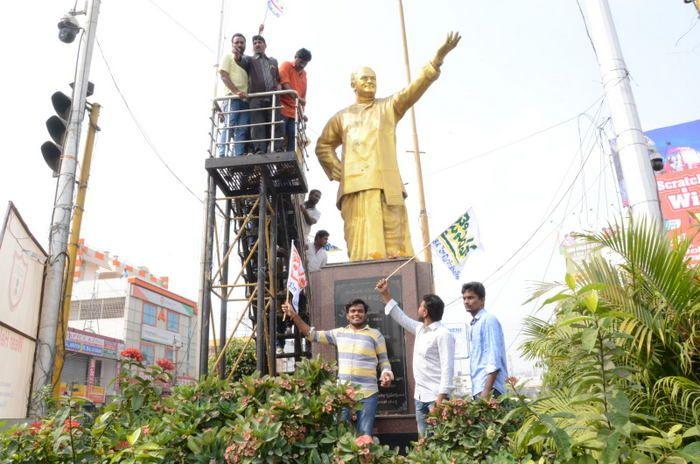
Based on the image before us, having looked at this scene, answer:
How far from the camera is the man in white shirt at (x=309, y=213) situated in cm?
762

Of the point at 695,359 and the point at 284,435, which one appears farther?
Answer: the point at 695,359

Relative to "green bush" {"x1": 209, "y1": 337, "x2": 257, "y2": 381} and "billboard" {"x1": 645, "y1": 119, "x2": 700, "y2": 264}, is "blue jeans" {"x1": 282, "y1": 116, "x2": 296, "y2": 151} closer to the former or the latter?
"green bush" {"x1": 209, "y1": 337, "x2": 257, "y2": 381}

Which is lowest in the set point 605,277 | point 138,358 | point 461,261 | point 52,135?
point 138,358

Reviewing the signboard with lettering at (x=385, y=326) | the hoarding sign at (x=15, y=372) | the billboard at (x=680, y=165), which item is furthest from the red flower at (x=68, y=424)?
the billboard at (x=680, y=165)

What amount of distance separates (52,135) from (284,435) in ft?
17.4

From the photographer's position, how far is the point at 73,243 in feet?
21.1

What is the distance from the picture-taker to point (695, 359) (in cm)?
290

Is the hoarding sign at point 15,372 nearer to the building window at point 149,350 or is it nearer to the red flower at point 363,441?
the red flower at point 363,441

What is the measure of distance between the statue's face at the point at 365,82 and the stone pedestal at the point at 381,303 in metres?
2.45

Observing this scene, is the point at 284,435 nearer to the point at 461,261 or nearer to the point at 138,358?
the point at 138,358

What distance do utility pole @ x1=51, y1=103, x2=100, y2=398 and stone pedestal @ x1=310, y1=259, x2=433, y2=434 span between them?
2.71 meters

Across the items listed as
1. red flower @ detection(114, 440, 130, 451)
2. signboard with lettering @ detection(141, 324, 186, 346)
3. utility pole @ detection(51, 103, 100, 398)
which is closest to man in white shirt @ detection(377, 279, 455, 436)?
red flower @ detection(114, 440, 130, 451)

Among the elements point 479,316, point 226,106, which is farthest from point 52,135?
point 479,316

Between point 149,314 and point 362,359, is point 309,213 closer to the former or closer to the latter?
point 362,359
